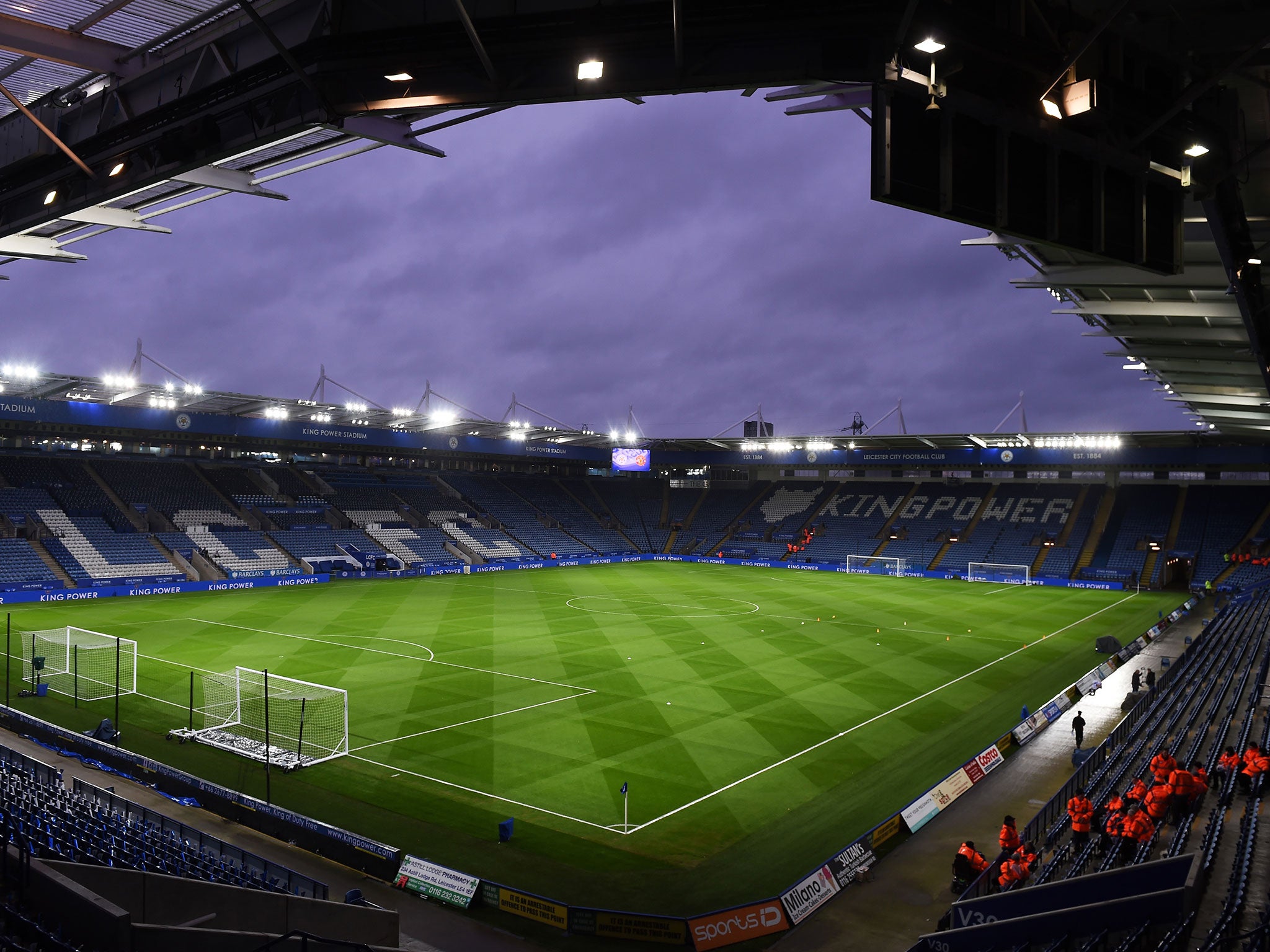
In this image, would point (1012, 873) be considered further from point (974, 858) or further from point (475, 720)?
point (475, 720)

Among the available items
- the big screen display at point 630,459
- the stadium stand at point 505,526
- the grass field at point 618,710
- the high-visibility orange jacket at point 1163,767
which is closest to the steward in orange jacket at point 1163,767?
the high-visibility orange jacket at point 1163,767

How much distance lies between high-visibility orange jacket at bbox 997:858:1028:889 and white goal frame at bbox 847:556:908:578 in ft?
194

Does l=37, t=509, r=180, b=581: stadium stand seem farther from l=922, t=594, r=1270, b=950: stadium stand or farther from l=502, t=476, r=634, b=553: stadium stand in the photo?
l=922, t=594, r=1270, b=950: stadium stand

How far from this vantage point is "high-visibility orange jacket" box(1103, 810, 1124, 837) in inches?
535

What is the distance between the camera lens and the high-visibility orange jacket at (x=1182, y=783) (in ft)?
47.0

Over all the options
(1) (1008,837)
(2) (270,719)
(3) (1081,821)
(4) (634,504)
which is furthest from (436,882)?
(4) (634,504)

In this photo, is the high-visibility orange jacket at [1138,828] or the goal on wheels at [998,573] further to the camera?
the goal on wheels at [998,573]

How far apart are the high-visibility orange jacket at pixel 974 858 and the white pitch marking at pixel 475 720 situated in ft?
46.9

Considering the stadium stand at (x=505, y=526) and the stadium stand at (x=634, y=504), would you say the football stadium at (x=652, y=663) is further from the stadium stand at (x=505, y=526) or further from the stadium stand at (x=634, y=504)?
the stadium stand at (x=634, y=504)

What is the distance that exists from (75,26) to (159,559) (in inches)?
2023

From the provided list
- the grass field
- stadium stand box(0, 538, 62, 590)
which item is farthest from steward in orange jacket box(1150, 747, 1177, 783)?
stadium stand box(0, 538, 62, 590)

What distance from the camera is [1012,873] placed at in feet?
42.3

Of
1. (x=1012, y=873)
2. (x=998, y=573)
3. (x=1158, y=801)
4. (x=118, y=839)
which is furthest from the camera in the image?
(x=998, y=573)

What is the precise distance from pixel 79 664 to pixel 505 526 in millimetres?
50131
